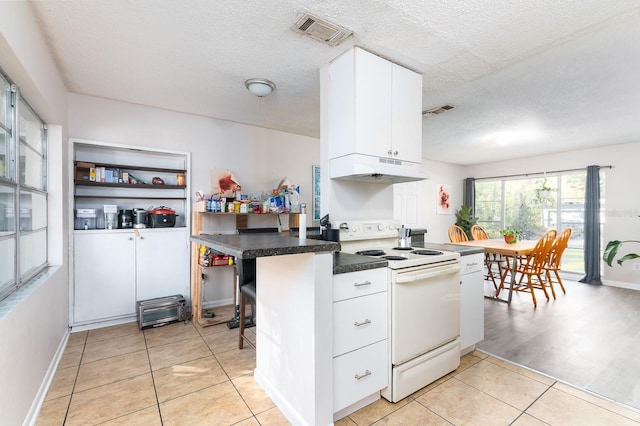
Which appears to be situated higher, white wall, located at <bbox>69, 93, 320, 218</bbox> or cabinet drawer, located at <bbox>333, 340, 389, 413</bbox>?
white wall, located at <bbox>69, 93, 320, 218</bbox>

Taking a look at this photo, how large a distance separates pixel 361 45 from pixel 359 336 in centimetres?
195

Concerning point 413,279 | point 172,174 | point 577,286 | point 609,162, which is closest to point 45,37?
point 172,174

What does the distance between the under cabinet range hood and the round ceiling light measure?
103 centimetres

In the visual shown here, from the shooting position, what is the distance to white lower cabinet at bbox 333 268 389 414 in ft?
5.34

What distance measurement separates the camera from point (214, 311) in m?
3.53

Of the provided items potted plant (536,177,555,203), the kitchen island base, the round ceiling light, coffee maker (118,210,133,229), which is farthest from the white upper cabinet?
potted plant (536,177,555,203)

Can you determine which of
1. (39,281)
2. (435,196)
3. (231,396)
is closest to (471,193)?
(435,196)

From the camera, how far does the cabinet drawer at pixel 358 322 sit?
1.63 m

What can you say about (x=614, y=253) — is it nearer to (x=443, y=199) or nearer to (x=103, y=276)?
(x=443, y=199)

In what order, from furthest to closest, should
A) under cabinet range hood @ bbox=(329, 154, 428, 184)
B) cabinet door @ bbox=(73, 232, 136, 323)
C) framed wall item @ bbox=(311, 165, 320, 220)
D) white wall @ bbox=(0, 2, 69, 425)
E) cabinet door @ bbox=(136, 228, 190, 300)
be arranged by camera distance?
framed wall item @ bbox=(311, 165, 320, 220)
cabinet door @ bbox=(136, 228, 190, 300)
cabinet door @ bbox=(73, 232, 136, 323)
under cabinet range hood @ bbox=(329, 154, 428, 184)
white wall @ bbox=(0, 2, 69, 425)

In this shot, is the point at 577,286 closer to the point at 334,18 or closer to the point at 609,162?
the point at 609,162

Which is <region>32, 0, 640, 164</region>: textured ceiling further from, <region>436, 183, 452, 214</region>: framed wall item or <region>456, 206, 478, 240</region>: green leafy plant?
<region>456, 206, 478, 240</region>: green leafy plant

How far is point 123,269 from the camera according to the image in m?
3.04

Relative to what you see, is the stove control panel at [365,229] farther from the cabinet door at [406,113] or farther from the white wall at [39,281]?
the white wall at [39,281]
